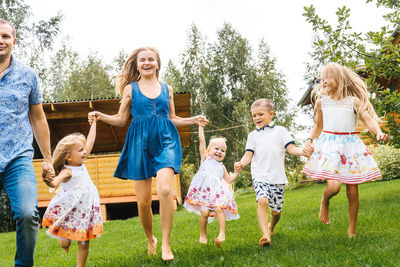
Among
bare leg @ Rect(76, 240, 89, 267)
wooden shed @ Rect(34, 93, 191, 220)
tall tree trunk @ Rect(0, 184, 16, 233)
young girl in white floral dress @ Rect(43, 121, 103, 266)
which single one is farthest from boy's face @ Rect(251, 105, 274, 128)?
tall tree trunk @ Rect(0, 184, 16, 233)

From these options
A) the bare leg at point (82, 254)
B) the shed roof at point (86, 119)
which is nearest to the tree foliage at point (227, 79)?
the shed roof at point (86, 119)

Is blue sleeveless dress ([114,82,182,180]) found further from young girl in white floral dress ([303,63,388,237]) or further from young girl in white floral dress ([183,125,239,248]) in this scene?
young girl in white floral dress ([303,63,388,237])

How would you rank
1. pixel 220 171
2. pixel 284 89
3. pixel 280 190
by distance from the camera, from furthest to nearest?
pixel 284 89, pixel 220 171, pixel 280 190

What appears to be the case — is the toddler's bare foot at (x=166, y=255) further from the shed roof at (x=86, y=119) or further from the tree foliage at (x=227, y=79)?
the tree foliage at (x=227, y=79)

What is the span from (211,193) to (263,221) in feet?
4.96

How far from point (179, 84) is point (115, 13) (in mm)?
22981

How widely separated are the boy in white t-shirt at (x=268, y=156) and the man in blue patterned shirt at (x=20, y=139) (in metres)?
2.50

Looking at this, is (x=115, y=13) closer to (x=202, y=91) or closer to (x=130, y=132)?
(x=202, y=91)

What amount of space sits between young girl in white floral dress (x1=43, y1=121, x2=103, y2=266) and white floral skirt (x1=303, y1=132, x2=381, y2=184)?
102 inches

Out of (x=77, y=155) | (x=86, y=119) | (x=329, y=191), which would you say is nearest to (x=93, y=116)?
(x=77, y=155)

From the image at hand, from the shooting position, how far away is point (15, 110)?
3340mm

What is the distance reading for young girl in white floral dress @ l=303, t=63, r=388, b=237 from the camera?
503 centimetres

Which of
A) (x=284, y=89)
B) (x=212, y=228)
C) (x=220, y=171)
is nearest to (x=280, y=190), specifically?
(x=220, y=171)

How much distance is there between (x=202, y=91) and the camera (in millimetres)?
38219
